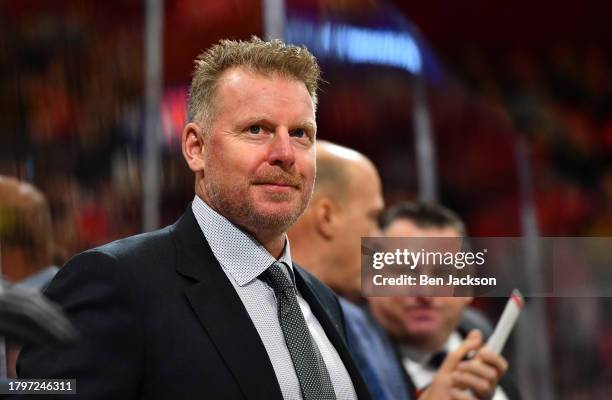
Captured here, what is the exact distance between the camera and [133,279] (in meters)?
0.88

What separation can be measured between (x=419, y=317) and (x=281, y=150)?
64 cm

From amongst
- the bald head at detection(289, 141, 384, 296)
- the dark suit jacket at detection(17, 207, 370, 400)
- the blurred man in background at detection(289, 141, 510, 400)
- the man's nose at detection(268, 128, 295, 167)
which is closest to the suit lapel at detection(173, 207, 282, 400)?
the dark suit jacket at detection(17, 207, 370, 400)

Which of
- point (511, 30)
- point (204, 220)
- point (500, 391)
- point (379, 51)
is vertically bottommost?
point (500, 391)

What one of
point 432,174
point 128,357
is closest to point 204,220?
point 128,357

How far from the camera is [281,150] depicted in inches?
37.4

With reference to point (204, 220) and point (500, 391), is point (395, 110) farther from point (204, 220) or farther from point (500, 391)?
point (204, 220)

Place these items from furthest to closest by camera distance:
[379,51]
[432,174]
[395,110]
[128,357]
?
[432,174]
[395,110]
[379,51]
[128,357]

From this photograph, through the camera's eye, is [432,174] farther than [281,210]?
Yes

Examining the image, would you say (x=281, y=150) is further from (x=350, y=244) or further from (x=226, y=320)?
(x=350, y=244)

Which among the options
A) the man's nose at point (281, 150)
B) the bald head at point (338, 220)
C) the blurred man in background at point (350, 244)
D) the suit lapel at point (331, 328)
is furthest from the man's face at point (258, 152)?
the bald head at point (338, 220)

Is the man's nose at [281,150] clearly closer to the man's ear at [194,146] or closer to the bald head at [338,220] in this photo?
the man's ear at [194,146]

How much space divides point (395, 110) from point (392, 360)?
5.50ft

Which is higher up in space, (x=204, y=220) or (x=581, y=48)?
(x=581, y=48)

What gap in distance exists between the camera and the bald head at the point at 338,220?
154 centimetres
